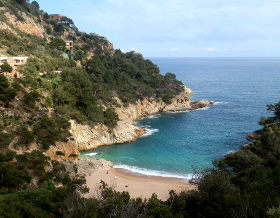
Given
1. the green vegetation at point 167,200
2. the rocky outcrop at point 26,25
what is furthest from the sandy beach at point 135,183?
the rocky outcrop at point 26,25

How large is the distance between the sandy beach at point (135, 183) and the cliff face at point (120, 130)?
7544 mm

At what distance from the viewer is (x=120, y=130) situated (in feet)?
131

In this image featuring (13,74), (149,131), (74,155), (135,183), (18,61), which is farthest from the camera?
(149,131)

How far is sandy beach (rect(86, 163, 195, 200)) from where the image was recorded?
23.9 m

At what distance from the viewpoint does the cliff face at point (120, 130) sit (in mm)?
35312

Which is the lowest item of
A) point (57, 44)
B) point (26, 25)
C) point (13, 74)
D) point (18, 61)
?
point (13, 74)

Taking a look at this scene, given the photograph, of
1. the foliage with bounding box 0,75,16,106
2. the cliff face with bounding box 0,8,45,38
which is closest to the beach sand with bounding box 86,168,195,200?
the foliage with bounding box 0,75,16,106

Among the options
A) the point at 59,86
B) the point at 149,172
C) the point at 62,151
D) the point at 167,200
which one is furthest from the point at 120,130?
the point at 167,200

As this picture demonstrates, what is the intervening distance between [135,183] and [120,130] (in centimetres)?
1502

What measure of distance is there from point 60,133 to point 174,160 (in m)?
15.7

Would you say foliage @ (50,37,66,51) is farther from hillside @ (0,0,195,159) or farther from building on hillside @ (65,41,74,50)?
building on hillside @ (65,41,74,50)

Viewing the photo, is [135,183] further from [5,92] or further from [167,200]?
[5,92]

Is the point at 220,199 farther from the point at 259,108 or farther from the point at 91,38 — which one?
the point at 91,38

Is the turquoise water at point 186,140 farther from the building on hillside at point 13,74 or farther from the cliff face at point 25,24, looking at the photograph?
the cliff face at point 25,24
